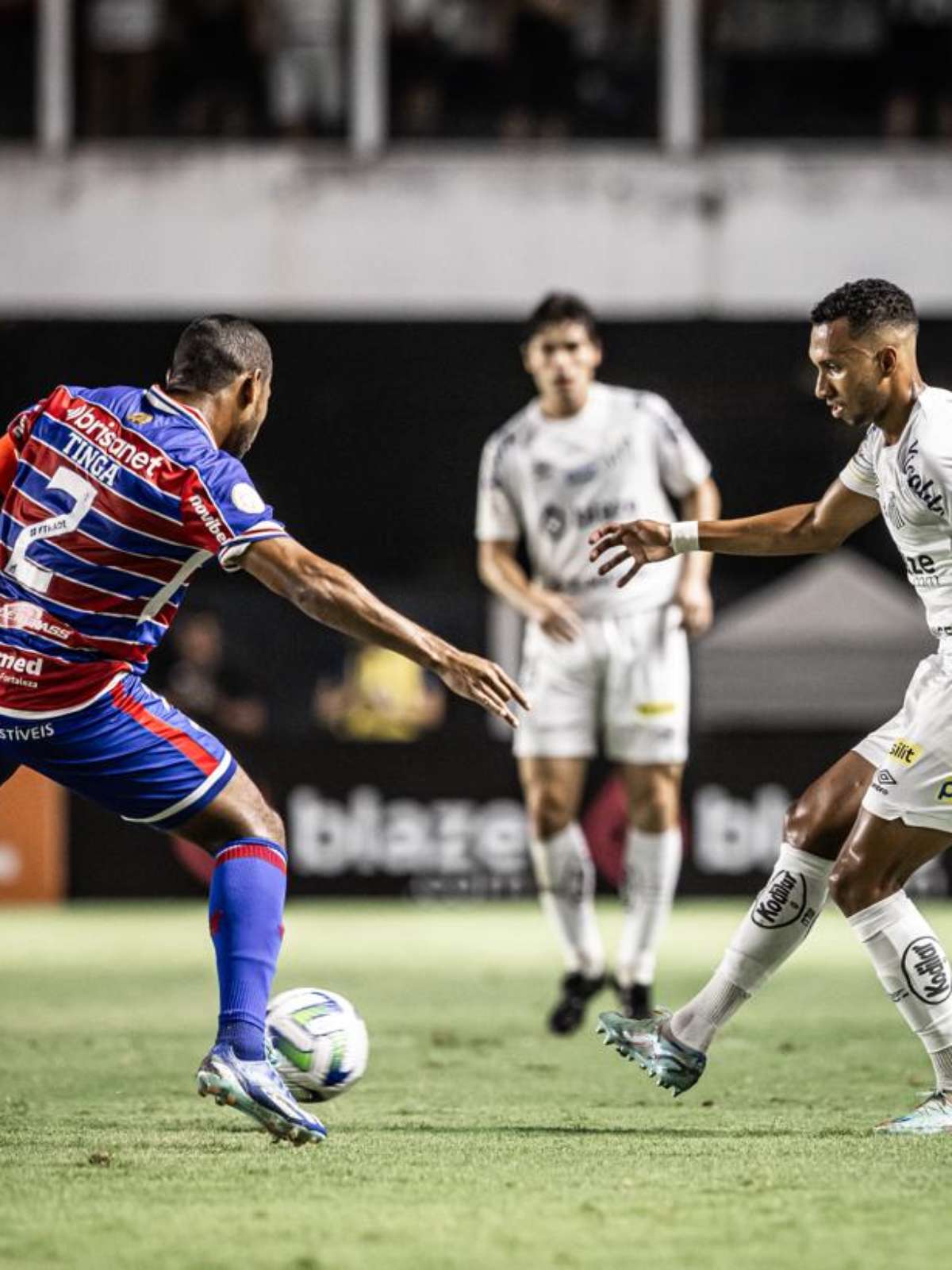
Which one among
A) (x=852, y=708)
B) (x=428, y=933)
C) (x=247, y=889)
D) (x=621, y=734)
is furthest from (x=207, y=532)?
(x=852, y=708)

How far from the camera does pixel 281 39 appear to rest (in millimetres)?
20609

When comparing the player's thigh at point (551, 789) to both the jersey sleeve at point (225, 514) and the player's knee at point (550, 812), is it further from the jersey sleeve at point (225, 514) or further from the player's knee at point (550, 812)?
the jersey sleeve at point (225, 514)

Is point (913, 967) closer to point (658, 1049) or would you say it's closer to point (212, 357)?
point (658, 1049)

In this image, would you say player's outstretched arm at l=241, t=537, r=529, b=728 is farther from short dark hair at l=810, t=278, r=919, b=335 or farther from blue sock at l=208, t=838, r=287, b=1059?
short dark hair at l=810, t=278, r=919, b=335

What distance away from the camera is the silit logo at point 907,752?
18.2ft

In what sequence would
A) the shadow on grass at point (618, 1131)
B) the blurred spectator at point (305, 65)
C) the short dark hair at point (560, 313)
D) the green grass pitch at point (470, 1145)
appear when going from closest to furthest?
the green grass pitch at point (470, 1145)
the shadow on grass at point (618, 1131)
the short dark hair at point (560, 313)
the blurred spectator at point (305, 65)

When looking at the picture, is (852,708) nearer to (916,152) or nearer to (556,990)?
(916,152)

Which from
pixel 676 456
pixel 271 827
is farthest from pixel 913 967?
pixel 676 456

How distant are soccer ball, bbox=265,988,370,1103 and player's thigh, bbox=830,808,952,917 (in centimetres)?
128

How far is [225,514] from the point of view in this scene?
202 inches

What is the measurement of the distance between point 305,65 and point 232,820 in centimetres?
1599

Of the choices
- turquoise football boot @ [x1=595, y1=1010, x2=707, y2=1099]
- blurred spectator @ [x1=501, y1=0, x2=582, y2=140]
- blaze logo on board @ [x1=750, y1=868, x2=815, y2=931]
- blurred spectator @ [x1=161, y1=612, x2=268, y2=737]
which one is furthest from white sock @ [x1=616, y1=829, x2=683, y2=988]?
blurred spectator @ [x1=501, y1=0, x2=582, y2=140]

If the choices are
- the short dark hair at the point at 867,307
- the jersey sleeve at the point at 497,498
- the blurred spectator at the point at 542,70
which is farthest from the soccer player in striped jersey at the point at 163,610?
the blurred spectator at the point at 542,70

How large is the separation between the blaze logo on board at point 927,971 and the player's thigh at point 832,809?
372 millimetres
